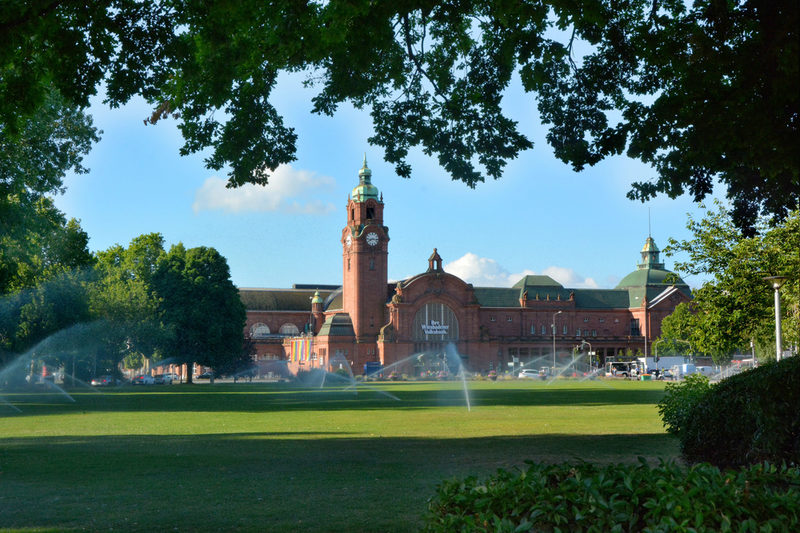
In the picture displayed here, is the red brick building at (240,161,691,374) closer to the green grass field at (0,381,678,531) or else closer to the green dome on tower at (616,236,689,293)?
the green dome on tower at (616,236,689,293)

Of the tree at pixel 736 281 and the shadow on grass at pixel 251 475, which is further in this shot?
the tree at pixel 736 281

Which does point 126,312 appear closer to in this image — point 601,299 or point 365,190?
point 365,190

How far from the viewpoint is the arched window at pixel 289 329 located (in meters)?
141

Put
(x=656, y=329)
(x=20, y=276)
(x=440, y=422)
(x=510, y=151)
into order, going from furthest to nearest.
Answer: (x=656, y=329), (x=20, y=276), (x=440, y=422), (x=510, y=151)

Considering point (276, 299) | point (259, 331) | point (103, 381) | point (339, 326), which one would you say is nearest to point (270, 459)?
point (103, 381)

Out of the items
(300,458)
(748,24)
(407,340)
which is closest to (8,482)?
(300,458)

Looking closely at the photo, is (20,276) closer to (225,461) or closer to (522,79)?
(225,461)

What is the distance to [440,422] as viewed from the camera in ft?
85.4

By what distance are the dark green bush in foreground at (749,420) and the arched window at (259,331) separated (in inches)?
5026

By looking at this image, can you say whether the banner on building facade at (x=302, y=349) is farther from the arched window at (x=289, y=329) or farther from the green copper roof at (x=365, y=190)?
the green copper roof at (x=365, y=190)

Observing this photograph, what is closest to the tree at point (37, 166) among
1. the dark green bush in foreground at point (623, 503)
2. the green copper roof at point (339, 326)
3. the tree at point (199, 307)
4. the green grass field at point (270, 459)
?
the green grass field at point (270, 459)

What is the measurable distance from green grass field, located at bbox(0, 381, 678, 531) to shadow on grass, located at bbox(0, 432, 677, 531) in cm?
3

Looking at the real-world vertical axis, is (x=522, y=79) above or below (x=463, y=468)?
A: above

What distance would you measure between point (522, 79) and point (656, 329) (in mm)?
123584
